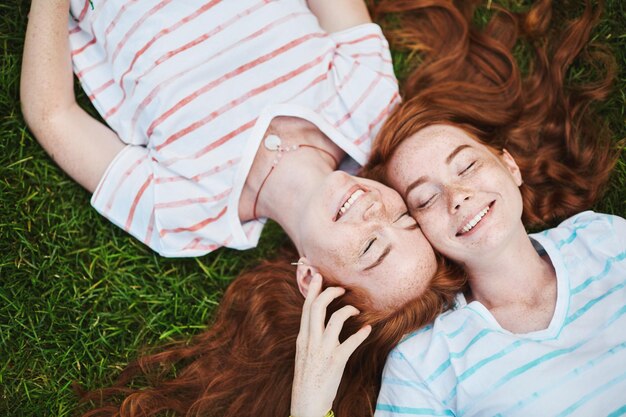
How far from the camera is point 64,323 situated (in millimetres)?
3203

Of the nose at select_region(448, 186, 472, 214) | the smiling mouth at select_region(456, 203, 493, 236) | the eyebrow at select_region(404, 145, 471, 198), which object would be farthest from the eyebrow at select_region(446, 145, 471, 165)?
the smiling mouth at select_region(456, 203, 493, 236)

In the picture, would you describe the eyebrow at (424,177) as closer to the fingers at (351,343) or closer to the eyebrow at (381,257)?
the eyebrow at (381,257)

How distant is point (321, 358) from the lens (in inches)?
106

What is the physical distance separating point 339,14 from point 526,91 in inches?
47.7

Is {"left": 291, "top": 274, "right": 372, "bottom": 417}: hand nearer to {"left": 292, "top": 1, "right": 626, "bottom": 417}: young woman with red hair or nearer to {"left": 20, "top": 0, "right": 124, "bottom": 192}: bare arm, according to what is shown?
{"left": 292, "top": 1, "right": 626, "bottom": 417}: young woman with red hair

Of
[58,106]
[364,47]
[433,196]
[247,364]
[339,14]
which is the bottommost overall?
[247,364]

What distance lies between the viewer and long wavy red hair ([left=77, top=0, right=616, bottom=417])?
304 centimetres

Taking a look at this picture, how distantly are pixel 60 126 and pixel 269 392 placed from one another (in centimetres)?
174

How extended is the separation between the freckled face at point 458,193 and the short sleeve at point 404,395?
1.90 ft

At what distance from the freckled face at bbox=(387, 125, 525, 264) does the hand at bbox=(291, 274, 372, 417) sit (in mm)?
572

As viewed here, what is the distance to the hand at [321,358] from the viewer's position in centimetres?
267

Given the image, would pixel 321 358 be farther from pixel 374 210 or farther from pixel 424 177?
pixel 424 177

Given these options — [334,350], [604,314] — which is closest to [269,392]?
[334,350]

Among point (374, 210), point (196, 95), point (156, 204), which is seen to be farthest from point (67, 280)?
point (374, 210)
